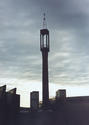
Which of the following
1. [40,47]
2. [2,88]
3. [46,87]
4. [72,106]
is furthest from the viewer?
[40,47]

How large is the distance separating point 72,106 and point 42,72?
322 inches

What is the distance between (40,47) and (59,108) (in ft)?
36.2

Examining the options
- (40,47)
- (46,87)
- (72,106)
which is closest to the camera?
(72,106)

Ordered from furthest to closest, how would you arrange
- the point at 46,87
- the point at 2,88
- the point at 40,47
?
the point at 40,47
the point at 46,87
the point at 2,88

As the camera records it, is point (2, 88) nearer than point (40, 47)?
Yes

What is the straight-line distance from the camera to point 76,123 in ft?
100

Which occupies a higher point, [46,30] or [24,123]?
[46,30]

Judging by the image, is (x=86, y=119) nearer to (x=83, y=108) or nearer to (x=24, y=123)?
(x=83, y=108)

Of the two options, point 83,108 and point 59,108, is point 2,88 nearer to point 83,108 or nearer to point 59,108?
point 59,108

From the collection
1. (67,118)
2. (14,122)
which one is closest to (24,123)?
(14,122)

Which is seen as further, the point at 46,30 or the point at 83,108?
the point at 46,30

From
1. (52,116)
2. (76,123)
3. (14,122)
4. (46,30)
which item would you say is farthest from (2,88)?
(46,30)

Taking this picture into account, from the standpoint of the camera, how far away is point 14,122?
1252 inches

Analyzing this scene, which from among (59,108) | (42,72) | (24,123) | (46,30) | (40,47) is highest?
(46,30)
